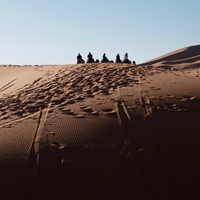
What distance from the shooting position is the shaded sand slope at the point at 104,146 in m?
5.25

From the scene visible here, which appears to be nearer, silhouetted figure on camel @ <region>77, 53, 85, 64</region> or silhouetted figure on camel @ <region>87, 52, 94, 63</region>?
silhouetted figure on camel @ <region>87, 52, 94, 63</region>

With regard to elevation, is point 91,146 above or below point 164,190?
above

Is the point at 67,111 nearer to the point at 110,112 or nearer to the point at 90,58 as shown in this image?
the point at 110,112

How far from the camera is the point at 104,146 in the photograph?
239 inches

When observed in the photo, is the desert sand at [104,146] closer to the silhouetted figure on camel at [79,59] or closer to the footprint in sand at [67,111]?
the footprint in sand at [67,111]

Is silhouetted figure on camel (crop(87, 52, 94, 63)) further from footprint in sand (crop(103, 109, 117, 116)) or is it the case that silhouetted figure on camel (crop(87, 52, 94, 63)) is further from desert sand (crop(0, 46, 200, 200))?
footprint in sand (crop(103, 109, 117, 116))

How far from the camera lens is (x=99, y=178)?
17.7 ft

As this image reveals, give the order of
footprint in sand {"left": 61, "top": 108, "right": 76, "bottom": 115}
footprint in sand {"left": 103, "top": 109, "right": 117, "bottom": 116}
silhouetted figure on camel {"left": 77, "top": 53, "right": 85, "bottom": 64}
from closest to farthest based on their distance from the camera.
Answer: footprint in sand {"left": 103, "top": 109, "right": 117, "bottom": 116} → footprint in sand {"left": 61, "top": 108, "right": 76, "bottom": 115} → silhouetted figure on camel {"left": 77, "top": 53, "right": 85, "bottom": 64}

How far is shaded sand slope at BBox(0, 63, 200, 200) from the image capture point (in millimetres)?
5254

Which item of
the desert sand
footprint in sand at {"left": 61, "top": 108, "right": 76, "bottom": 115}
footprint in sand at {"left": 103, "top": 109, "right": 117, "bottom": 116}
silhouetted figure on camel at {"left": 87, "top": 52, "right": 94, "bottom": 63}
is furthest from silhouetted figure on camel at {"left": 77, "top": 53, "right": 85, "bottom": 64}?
footprint in sand at {"left": 103, "top": 109, "right": 117, "bottom": 116}

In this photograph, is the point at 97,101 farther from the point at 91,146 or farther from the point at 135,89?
the point at 91,146

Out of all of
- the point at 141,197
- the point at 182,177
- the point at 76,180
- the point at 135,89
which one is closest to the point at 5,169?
the point at 76,180

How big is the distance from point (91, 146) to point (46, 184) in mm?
1180

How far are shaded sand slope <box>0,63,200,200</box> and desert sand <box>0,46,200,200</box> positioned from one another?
0.02 metres
